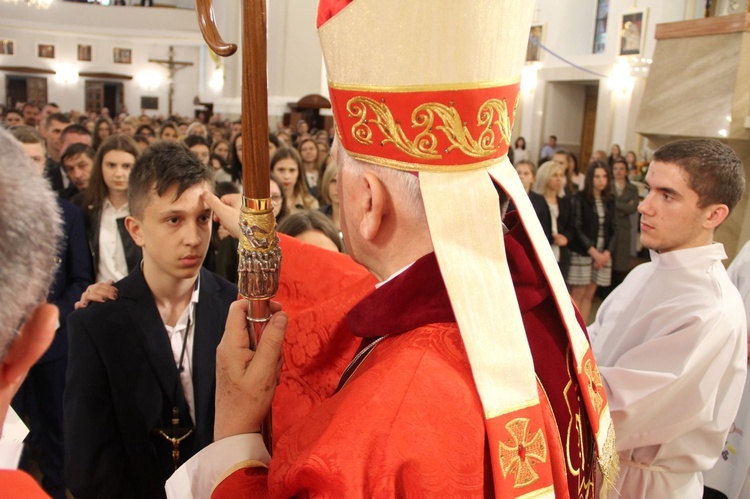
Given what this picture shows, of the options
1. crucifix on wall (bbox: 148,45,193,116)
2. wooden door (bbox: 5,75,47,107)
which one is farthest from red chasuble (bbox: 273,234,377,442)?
wooden door (bbox: 5,75,47,107)

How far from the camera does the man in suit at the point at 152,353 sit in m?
1.83

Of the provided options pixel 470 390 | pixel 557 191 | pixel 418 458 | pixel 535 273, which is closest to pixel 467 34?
pixel 535 273

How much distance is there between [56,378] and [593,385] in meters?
2.96

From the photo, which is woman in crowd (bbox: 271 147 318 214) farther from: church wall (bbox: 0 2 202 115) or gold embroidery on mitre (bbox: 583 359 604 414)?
church wall (bbox: 0 2 202 115)

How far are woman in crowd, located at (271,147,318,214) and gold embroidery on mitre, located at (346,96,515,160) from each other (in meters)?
3.79

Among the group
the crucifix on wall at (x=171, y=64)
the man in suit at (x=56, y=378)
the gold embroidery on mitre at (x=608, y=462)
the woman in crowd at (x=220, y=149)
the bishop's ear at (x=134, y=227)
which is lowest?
the man in suit at (x=56, y=378)

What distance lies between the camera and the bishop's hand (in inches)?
50.8

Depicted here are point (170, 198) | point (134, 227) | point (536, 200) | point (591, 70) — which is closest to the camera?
point (170, 198)

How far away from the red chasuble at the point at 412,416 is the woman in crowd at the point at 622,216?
5639 mm

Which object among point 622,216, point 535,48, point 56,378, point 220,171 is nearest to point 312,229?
point 56,378

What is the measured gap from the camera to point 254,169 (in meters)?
1.29

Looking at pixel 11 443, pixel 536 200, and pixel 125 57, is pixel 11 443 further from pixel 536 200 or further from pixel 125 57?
pixel 125 57

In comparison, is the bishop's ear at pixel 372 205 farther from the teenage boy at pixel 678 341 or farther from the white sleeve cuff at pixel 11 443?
the teenage boy at pixel 678 341

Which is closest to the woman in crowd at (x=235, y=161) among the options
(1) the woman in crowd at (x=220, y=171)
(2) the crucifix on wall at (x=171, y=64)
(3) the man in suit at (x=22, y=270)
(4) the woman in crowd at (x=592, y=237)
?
(1) the woman in crowd at (x=220, y=171)
